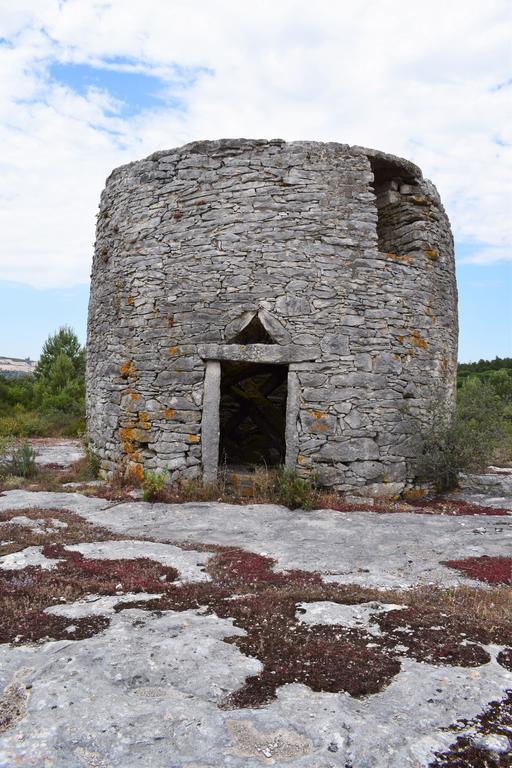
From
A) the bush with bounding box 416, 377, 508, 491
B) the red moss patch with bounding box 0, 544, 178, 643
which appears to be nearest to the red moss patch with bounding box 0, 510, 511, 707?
the red moss patch with bounding box 0, 544, 178, 643

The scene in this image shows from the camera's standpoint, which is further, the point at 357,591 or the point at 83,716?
the point at 357,591

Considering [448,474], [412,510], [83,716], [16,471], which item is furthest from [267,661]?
[16,471]

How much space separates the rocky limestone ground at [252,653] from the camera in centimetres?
234

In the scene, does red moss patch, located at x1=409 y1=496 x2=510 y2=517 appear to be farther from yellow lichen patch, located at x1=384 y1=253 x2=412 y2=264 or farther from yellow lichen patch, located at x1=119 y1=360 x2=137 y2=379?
yellow lichen patch, located at x1=119 y1=360 x2=137 y2=379

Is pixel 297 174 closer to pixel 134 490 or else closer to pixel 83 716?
pixel 134 490

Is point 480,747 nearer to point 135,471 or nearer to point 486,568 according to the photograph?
point 486,568

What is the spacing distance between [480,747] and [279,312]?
6.35 m

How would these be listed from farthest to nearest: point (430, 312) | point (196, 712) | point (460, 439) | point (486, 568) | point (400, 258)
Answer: point (430, 312) < point (400, 258) < point (460, 439) < point (486, 568) < point (196, 712)

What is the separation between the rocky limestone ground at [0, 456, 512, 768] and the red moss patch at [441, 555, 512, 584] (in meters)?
0.02

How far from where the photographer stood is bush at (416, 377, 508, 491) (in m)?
8.52

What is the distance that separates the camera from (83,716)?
2.49 metres

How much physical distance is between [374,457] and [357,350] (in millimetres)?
1528

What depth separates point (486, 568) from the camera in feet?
16.0

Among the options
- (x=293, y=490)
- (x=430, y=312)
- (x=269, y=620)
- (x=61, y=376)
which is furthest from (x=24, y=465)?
(x=61, y=376)
